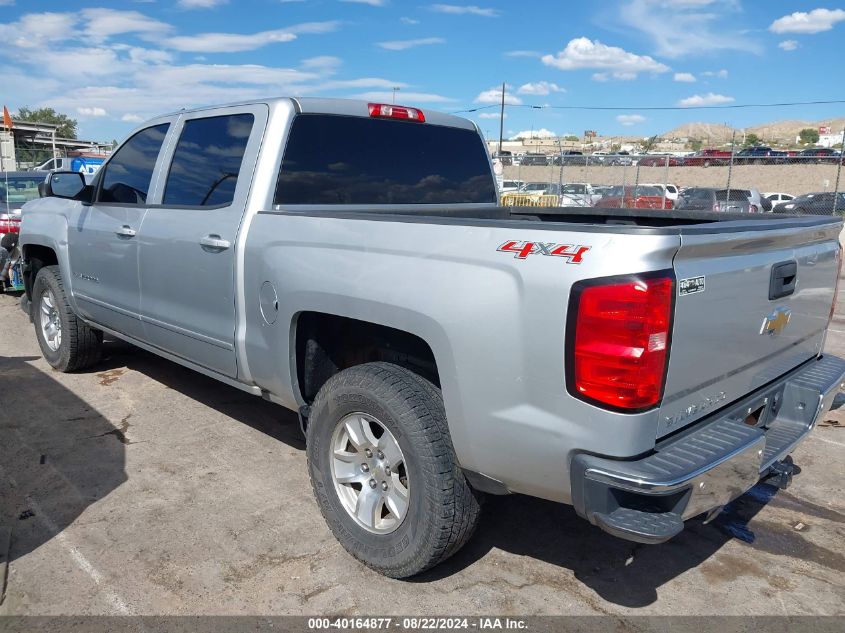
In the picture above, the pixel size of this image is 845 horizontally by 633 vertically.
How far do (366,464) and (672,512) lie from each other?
133 cm

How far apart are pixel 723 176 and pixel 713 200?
26.7 meters

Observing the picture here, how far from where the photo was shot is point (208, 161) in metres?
4.14

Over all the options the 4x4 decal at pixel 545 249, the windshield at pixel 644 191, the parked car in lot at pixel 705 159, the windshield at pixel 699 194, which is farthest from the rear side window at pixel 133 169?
the windshield at pixel 699 194

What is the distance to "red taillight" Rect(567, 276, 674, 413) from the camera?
226cm

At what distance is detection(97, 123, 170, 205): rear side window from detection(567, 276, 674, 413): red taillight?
11.0ft

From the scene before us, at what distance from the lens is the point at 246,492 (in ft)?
12.9

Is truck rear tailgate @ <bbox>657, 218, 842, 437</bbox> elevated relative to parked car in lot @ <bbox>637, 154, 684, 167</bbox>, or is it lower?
lower

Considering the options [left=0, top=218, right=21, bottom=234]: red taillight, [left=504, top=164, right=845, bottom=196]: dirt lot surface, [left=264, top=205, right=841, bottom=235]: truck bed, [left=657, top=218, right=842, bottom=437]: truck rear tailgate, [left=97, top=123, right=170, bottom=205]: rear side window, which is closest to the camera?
[left=657, top=218, right=842, bottom=437]: truck rear tailgate

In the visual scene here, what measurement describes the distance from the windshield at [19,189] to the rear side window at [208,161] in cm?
719

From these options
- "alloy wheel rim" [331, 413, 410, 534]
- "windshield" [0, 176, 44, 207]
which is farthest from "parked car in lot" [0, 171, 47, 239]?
"alloy wheel rim" [331, 413, 410, 534]

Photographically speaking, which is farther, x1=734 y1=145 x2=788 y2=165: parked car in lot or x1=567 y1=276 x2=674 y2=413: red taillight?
x1=734 y1=145 x2=788 y2=165: parked car in lot

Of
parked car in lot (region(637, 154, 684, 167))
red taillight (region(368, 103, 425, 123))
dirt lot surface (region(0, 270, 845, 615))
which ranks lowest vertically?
dirt lot surface (region(0, 270, 845, 615))

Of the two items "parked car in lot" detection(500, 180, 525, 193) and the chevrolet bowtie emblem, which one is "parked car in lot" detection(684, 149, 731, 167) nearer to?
"parked car in lot" detection(500, 180, 525, 193)

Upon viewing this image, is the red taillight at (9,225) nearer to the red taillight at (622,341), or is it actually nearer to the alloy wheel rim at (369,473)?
the alloy wheel rim at (369,473)
